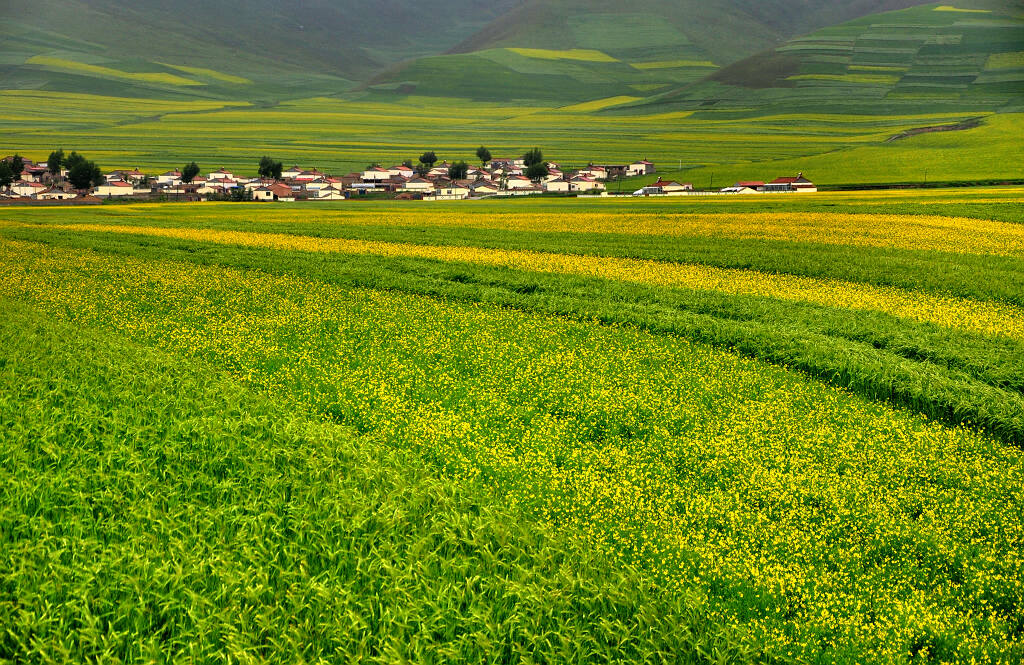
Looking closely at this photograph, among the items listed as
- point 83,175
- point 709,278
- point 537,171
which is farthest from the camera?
point 537,171

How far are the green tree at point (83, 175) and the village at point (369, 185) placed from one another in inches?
Answer: 42.2

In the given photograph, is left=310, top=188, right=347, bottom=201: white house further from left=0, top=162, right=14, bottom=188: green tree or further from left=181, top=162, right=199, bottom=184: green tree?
left=0, top=162, right=14, bottom=188: green tree

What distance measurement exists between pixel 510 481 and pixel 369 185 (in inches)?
5827

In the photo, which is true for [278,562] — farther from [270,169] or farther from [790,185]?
[270,169]

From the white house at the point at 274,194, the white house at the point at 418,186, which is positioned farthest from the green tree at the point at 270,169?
the white house at the point at 418,186

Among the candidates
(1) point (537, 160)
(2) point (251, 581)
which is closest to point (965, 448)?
(2) point (251, 581)

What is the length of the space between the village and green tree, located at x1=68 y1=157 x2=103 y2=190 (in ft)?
3.52

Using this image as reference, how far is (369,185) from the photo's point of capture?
149500 millimetres

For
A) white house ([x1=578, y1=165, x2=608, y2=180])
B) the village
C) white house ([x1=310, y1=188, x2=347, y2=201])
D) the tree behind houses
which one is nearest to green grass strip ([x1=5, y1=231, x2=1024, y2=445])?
the village

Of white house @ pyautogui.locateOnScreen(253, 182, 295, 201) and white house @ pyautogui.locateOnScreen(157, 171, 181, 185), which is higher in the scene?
white house @ pyautogui.locateOnScreen(157, 171, 181, 185)

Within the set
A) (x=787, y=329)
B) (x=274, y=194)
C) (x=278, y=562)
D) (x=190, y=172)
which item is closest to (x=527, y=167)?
(x=274, y=194)

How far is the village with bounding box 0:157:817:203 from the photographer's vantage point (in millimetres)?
106750

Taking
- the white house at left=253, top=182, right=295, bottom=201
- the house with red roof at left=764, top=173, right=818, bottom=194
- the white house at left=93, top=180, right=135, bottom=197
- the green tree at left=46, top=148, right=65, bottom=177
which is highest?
the green tree at left=46, top=148, right=65, bottom=177

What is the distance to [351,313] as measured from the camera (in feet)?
58.6
